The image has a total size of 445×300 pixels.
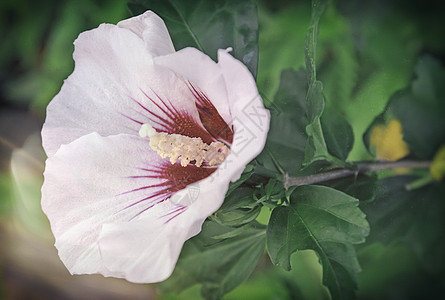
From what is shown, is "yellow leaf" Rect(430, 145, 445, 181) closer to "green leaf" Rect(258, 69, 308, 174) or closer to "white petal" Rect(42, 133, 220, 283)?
"green leaf" Rect(258, 69, 308, 174)

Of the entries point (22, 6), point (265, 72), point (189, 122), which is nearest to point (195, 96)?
point (189, 122)

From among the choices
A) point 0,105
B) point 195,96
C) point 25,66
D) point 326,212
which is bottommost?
point 0,105

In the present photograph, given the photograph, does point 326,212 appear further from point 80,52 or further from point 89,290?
point 89,290

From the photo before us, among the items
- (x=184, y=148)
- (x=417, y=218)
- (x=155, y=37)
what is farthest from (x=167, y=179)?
(x=417, y=218)

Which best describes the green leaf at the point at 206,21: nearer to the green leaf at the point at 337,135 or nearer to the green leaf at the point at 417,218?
the green leaf at the point at 337,135

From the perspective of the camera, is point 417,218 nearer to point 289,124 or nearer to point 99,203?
point 289,124
